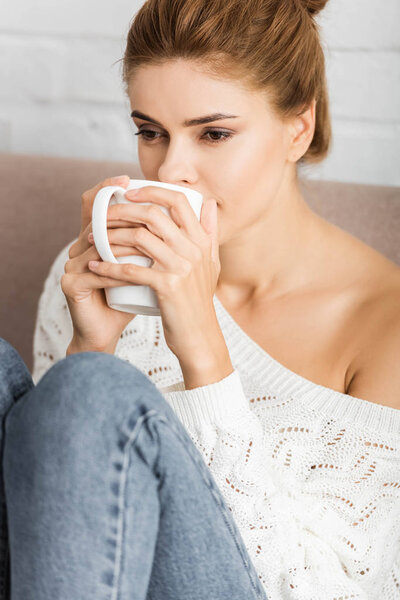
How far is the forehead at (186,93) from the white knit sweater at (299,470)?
349 millimetres

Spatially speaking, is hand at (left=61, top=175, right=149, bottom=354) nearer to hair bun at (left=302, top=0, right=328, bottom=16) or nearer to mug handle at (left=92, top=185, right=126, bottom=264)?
mug handle at (left=92, top=185, right=126, bottom=264)

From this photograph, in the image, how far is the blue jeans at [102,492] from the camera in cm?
61

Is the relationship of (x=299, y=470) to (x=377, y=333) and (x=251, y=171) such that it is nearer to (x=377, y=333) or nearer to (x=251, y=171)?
(x=377, y=333)

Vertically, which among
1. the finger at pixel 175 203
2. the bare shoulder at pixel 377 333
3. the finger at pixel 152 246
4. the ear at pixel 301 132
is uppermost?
the ear at pixel 301 132

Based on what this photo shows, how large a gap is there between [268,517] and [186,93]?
0.53 m

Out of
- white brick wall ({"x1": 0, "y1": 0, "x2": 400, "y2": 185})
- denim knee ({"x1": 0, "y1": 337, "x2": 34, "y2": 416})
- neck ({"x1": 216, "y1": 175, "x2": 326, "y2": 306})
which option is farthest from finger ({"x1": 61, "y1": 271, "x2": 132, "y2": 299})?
white brick wall ({"x1": 0, "y1": 0, "x2": 400, "y2": 185})

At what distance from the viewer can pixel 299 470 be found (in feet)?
3.07

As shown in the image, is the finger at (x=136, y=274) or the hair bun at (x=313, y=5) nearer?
the finger at (x=136, y=274)

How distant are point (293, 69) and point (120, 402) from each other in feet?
1.97

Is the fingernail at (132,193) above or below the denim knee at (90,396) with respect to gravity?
above

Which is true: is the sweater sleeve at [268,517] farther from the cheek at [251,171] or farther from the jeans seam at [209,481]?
the cheek at [251,171]

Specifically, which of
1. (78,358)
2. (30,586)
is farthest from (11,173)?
(30,586)

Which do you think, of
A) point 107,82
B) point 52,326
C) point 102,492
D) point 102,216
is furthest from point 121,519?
point 107,82

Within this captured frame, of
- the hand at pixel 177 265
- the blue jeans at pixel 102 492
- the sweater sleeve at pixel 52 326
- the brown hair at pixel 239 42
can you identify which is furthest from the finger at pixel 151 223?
the sweater sleeve at pixel 52 326
